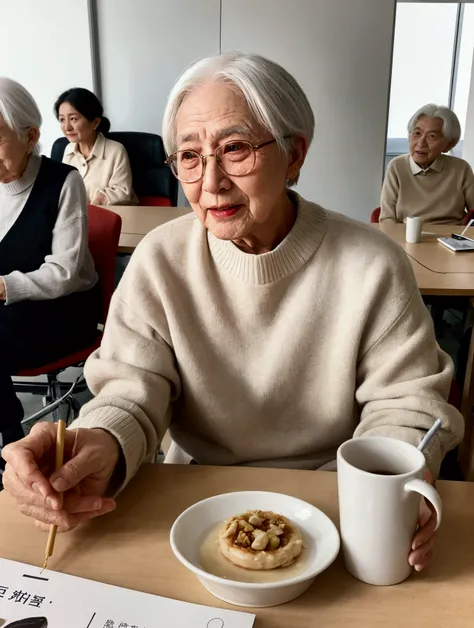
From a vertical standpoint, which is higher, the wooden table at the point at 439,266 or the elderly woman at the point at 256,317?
the elderly woman at the point at 256,317

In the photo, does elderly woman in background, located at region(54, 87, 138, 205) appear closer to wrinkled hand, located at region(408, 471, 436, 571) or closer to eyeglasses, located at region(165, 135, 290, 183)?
eyeglasses, located at region(165, 135, 290, 183)

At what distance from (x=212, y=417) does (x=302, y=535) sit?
40 centimetres

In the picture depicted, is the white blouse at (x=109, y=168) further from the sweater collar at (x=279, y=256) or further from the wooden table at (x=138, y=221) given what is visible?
the sweater collar at (x=279, y=256)

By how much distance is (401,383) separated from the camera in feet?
3.33

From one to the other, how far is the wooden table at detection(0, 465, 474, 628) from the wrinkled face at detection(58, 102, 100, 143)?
10.7ft

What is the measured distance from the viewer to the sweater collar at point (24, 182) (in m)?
2.14

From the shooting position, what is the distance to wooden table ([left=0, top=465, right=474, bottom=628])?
2.17 feet

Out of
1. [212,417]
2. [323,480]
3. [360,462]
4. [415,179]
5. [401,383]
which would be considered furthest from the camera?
[415,179]

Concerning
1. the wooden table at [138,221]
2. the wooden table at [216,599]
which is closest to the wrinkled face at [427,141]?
the wooden table at [138,221]

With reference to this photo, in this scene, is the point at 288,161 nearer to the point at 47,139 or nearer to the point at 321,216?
the point at 321,216

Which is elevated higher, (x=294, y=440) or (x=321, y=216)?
(x=321, y=216)

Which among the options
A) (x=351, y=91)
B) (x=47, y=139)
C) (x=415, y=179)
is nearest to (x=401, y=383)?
(x=415, y=179)

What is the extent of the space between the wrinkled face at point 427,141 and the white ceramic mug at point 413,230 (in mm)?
1140

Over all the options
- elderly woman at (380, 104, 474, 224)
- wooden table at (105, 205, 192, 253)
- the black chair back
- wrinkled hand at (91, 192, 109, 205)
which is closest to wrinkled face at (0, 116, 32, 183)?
wooden table at (105, 205, 192, 253)
